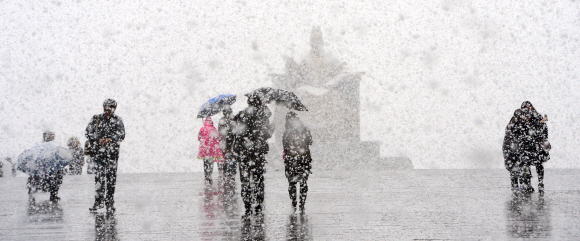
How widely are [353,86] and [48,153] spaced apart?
72.6ft

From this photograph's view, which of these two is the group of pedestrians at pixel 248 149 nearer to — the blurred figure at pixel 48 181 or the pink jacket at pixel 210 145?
the blurred figure at pixel 48 181

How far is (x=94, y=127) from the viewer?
23.7 feet

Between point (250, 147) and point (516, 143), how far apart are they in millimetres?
5212

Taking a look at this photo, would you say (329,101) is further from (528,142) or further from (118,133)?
(118,133)

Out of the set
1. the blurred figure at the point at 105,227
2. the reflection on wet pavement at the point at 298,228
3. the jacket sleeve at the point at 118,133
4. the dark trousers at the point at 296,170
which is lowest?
the reflection on wet pavement at the point at 298,228

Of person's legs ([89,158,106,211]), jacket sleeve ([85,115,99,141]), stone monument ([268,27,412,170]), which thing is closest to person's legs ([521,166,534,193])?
person's legs ([89,158,106,211])

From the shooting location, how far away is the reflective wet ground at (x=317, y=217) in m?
5.37

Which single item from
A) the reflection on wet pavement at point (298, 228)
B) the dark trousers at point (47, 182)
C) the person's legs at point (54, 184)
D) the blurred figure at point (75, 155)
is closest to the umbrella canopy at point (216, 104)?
the dark trousers at point (47, 182)

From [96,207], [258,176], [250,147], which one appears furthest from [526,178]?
[96,207]

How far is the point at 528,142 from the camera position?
9.16m

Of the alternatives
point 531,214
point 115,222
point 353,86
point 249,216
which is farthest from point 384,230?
point 353,86

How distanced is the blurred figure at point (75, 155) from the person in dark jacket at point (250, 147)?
40.0 ft

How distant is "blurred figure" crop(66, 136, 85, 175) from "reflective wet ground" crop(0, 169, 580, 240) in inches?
291

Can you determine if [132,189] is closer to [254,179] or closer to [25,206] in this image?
[25,206]
